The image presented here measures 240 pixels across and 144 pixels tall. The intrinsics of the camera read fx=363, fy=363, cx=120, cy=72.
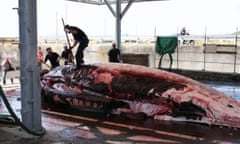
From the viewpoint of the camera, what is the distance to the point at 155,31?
2220cm

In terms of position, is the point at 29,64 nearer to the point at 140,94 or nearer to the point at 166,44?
the point at 140,94

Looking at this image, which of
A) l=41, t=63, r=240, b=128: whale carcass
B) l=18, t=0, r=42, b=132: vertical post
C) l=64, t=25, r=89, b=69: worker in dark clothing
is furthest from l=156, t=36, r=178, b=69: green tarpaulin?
l=18, t=0, r=42, b=132: vertical post

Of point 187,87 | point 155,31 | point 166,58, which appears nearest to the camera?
point 187,87

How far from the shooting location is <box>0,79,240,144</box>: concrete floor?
6016 millimetres

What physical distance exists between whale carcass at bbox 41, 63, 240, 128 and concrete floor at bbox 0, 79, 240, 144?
0.24 metres

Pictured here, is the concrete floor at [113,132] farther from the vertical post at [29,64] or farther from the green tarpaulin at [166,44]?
the green tarpaulin at [166,44]

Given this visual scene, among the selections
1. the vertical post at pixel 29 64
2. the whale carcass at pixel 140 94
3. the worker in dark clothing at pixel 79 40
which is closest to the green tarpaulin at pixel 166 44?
the worker in dark clothing at pixel 79 40

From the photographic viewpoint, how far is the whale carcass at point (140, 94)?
732 cm

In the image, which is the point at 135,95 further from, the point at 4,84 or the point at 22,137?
the point at 4,84

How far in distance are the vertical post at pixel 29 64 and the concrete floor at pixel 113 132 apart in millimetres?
321

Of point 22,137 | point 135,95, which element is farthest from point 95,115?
point 22,137

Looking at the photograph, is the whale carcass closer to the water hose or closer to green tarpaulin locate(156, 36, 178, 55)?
the water hose

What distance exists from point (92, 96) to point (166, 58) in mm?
11599

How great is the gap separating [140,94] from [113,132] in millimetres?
1488
